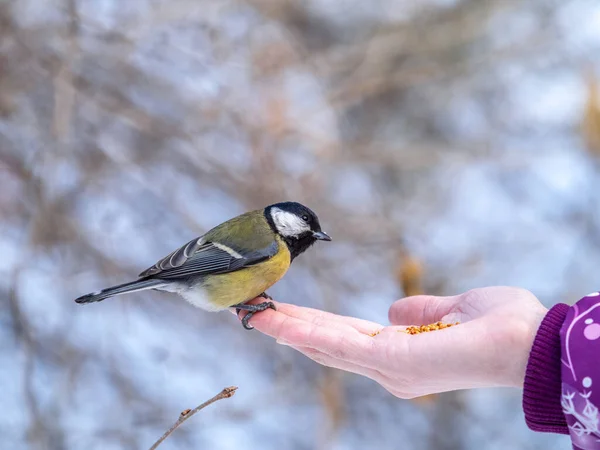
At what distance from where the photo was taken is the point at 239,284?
1803 mm

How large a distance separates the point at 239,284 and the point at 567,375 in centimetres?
100

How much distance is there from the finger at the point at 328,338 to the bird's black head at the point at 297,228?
0.45 meters

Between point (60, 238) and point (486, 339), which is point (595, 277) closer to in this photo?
point (486, 339)

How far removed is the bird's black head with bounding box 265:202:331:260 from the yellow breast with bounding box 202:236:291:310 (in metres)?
0.12

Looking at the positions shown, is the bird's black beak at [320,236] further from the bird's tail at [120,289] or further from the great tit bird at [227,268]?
the bird's tail at [120,289]

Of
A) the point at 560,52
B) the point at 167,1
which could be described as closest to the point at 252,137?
the point at 167,1

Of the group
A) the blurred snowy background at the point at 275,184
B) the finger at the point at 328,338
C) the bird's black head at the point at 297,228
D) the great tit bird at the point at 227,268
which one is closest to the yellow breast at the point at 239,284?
the great tit bird at the point at 227,268

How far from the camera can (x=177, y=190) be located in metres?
2.56

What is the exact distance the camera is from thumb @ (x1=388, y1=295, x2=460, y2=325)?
5.08 ft

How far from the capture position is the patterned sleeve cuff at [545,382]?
42.6 inches

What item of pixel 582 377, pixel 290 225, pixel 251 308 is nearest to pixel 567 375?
pixel 582 377

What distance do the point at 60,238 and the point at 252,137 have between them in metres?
0.87

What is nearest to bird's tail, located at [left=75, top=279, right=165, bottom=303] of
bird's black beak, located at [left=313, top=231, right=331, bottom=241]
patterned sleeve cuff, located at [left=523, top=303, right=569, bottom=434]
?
bird's black beak, located at [left=313, top=231, right=331, bottom=241]

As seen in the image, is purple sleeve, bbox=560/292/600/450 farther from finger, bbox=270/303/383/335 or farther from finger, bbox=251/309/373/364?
finger, bbox=270/303/383/335
